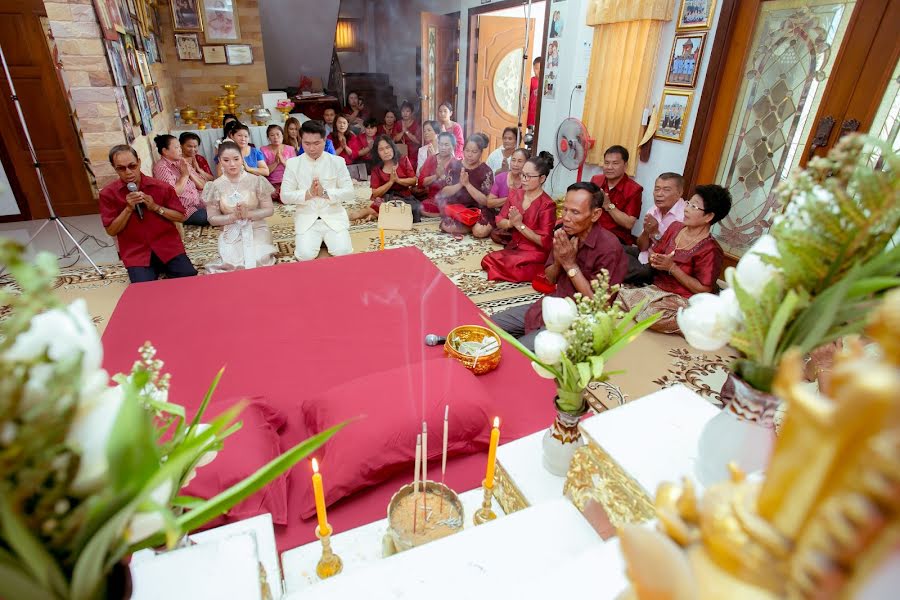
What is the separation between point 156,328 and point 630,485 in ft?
7.21

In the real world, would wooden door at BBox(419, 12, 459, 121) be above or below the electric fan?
above

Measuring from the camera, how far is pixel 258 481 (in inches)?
20.6

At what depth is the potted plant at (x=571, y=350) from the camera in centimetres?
108

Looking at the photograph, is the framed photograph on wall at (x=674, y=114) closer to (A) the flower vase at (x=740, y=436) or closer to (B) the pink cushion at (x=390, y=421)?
(B) the pink cushion at (x=390, y=421)

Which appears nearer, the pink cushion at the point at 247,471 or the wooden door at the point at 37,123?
the pink cushion at the point at 247,471

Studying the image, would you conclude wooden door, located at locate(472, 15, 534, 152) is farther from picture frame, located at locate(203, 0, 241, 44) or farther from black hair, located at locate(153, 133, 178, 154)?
black hair, located at locate(153, 133, 178, 154)

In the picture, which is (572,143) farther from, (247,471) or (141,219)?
(247,471)

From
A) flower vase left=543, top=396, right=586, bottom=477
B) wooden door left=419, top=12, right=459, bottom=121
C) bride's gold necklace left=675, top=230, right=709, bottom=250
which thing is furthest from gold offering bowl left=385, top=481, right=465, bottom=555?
wooden door left=419, top=12, right=459, bottom=121

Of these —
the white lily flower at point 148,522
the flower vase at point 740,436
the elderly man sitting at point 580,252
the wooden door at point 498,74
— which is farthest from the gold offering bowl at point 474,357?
the wooden door at point 498,74

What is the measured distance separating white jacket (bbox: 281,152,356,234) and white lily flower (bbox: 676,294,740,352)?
400 cm

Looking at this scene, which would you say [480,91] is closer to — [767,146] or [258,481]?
[767,146]

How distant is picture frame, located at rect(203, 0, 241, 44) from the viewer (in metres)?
7.20

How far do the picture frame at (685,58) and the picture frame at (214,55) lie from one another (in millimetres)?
6824

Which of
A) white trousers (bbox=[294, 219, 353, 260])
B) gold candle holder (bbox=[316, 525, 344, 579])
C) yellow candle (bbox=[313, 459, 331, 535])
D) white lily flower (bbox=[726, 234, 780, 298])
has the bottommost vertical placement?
white trousers (bbox=[294, 219, 353, 260])
